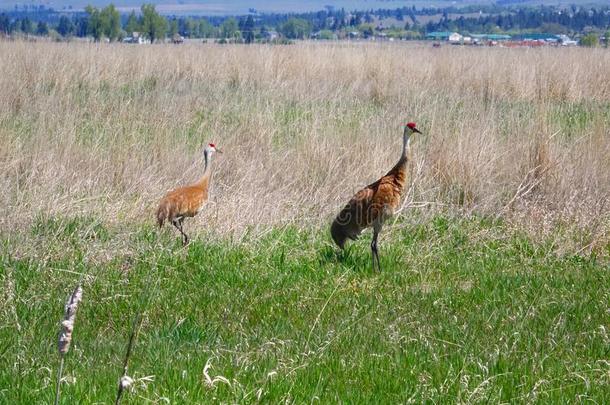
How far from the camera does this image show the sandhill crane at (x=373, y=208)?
6.58 m

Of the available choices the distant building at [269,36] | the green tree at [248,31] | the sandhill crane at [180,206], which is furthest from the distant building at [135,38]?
the sandhill crane at [180,206]

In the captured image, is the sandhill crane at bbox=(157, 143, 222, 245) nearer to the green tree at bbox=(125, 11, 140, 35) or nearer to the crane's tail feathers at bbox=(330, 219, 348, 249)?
the crane's tail feathers at bbox=(330, 219, 348, 249)

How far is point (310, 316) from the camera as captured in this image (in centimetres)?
567

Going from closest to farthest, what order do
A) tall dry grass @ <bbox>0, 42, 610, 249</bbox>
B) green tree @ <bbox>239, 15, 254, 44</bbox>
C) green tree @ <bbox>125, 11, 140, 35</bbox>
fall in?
tall dry grass @ <bbox>0, 42, 610, 249</bbox>
green tree @ <bbox>239, 15, 254, 44</bbox>
green tree @ <bbox>125, 11, 140, 35</bbox>

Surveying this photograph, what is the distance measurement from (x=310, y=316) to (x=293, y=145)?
15.0 feet

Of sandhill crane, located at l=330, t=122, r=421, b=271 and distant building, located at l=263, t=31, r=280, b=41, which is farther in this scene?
distant building, located at l=263, t=31, r=280, b=41

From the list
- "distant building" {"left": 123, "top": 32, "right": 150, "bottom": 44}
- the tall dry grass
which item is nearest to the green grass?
the tall dry grass

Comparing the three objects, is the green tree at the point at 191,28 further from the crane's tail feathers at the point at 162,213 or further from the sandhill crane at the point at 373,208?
the sandhill crane at the point at 373,208

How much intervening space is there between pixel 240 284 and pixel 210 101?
7995 mm

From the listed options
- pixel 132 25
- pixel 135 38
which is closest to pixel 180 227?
pixel 135 38

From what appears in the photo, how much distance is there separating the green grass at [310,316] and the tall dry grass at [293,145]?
0.58 m

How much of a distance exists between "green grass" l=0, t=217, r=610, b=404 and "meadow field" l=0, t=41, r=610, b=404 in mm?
17

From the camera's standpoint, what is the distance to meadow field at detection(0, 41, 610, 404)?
180 inches

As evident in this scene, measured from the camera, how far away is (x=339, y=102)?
13.9 m
